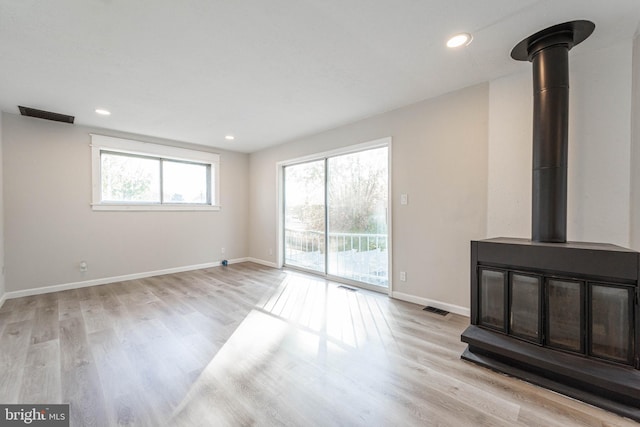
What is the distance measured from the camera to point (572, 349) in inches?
70.2

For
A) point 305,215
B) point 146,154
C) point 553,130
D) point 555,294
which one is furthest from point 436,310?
point 146,154

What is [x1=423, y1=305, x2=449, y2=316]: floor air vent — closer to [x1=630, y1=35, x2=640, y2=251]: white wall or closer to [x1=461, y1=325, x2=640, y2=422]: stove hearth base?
[x1=461, y1=325, x2=640, y2=422]: stove hearth base

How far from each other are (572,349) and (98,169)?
5.88 m

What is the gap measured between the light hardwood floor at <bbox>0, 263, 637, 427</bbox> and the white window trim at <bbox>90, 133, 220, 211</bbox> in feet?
5.27

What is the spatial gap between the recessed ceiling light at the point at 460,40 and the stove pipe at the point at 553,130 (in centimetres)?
42

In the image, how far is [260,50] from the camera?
2176mm

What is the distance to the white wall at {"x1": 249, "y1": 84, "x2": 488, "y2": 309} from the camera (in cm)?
283

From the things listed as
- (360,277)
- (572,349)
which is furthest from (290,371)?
(360,277)

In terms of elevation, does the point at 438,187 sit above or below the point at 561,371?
above

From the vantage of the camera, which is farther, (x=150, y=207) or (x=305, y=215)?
(x=305, y=215)

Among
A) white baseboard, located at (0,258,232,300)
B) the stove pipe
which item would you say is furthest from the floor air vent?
white baseboard, located at (0,258,232,300)

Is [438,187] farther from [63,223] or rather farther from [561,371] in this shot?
[63,223]

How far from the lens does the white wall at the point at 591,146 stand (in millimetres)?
2084

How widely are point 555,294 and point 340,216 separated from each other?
2851 millimetres
